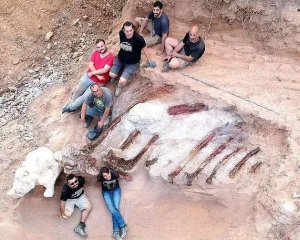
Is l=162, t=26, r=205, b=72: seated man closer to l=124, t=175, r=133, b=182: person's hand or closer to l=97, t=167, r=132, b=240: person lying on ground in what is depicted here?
l=124, t=175, r=133, b=182: person's hand

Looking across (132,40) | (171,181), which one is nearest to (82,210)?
(171,181)

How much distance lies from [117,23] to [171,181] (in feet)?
11.7

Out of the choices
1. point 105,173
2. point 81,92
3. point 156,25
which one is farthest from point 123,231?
point 156,25

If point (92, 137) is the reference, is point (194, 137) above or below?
above

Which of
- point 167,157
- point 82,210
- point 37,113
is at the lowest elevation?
point 82,210

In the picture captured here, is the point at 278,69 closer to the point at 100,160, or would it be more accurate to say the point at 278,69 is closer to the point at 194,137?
the point at 194,137

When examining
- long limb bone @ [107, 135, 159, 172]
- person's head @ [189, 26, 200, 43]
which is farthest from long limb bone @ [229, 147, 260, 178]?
person's head @ [189, 26, 200, 43]

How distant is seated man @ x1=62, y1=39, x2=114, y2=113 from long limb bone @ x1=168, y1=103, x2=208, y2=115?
1.20 meters

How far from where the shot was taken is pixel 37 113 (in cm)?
956

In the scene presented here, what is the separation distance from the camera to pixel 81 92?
873 centimetres

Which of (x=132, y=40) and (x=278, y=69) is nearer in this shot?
(x=132, y=40)

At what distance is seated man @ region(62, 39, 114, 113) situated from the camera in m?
8.41

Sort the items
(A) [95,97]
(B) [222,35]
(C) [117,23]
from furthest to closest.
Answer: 1. (C) [117,23]
2. (B) [222,35]
3. (A) [95,97]

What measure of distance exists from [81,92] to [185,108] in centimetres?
174
